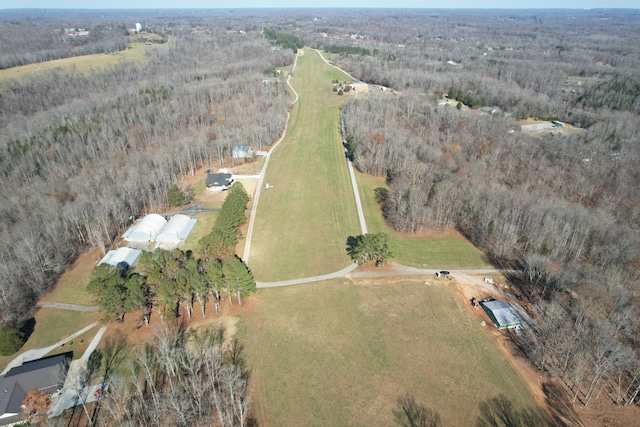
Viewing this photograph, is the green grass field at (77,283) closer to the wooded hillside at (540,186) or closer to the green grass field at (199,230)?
the green grass field at (199,230)

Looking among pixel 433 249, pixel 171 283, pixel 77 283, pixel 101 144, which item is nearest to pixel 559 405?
pixel 433 249

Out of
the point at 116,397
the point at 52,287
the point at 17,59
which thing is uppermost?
the point at 17,59

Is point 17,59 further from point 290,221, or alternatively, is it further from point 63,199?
point 290,221

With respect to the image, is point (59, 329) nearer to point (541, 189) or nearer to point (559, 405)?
point (559, 405)

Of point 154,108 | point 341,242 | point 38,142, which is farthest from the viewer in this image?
point 154,108

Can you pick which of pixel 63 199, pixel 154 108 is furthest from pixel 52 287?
pixel 154 108

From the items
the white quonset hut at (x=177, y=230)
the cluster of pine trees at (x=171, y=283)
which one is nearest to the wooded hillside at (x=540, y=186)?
the cluster of pine trees at (x=171, y=283)

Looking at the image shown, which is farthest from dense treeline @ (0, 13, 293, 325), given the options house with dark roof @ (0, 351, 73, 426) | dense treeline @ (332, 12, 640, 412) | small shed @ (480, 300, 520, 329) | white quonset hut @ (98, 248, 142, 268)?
small shed @ (480, 300, 520, 329)
